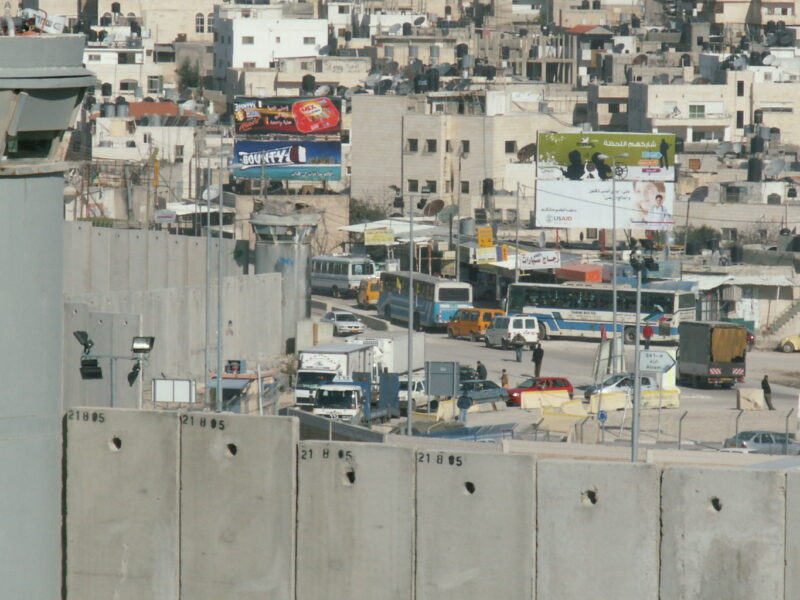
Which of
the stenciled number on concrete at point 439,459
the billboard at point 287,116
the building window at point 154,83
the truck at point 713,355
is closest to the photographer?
the stenciled number on concrete at point 439,459

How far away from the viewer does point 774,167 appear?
240ft

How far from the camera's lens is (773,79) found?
9294 cm

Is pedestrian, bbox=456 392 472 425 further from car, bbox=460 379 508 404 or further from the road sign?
the road sign

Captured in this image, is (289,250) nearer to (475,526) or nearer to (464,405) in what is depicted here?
(464,405)

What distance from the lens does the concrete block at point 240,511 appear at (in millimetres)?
12953

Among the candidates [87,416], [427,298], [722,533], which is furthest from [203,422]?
[427,298]

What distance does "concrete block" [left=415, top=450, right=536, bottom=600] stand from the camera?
12.6 m

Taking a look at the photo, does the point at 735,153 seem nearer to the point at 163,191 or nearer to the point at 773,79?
the point at 773,79

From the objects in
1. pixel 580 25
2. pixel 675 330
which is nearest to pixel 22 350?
pixel 675 330

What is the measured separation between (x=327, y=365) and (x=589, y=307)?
1357cm

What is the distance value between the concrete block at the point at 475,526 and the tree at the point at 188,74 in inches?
4052

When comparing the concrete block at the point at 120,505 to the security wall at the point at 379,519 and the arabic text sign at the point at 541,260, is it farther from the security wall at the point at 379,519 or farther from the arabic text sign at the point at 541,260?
the arabic text sign at the point at 541,260

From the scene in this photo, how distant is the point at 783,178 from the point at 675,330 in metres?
25.8

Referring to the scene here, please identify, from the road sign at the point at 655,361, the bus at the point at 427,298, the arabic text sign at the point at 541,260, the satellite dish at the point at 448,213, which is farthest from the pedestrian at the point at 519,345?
the road sign at the point at 655,361
